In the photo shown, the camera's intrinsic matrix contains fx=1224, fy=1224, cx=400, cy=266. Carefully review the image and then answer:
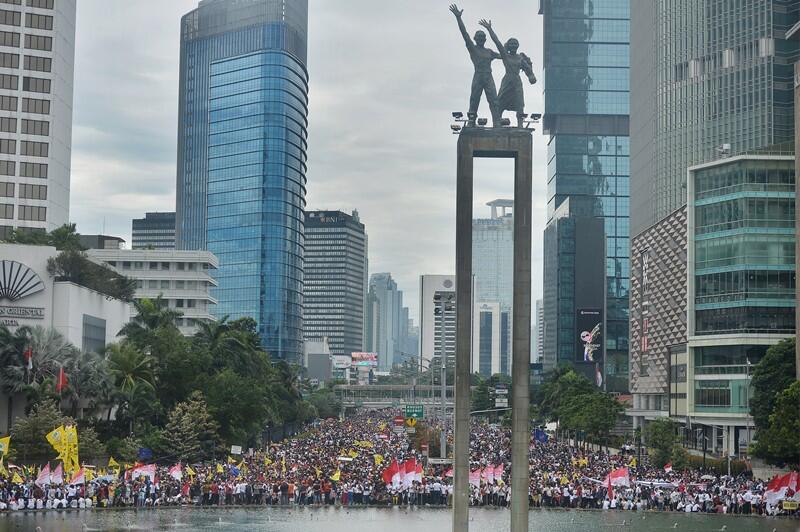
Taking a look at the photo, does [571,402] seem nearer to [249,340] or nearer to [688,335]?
[688,335]

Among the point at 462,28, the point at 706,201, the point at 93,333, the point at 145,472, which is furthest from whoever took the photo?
the point at 706,201

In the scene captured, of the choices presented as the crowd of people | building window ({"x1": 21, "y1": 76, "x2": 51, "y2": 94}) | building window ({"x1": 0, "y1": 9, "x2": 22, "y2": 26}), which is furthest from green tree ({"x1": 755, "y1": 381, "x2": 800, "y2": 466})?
building window ({"x1": 0, "y1": 9, "x2": 22, "y2": 26})

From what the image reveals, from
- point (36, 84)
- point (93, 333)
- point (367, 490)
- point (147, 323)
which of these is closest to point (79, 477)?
point (367, 490)

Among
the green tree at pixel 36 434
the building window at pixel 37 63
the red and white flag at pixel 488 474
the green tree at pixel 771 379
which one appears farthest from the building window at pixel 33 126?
the green tree at pixel 771 379

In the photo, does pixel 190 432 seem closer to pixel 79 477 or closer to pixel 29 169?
pixel 79 477

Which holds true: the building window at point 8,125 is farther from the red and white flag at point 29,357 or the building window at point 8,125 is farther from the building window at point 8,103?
the red and white flag at point 29,357

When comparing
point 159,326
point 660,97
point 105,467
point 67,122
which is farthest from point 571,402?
point 105,467

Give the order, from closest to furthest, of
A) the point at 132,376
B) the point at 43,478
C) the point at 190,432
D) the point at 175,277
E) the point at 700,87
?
1. the point at 43,478
2. the point at 190,432
3. the point at 132,376
4. the point at 700,87
5. the point at 175,277
